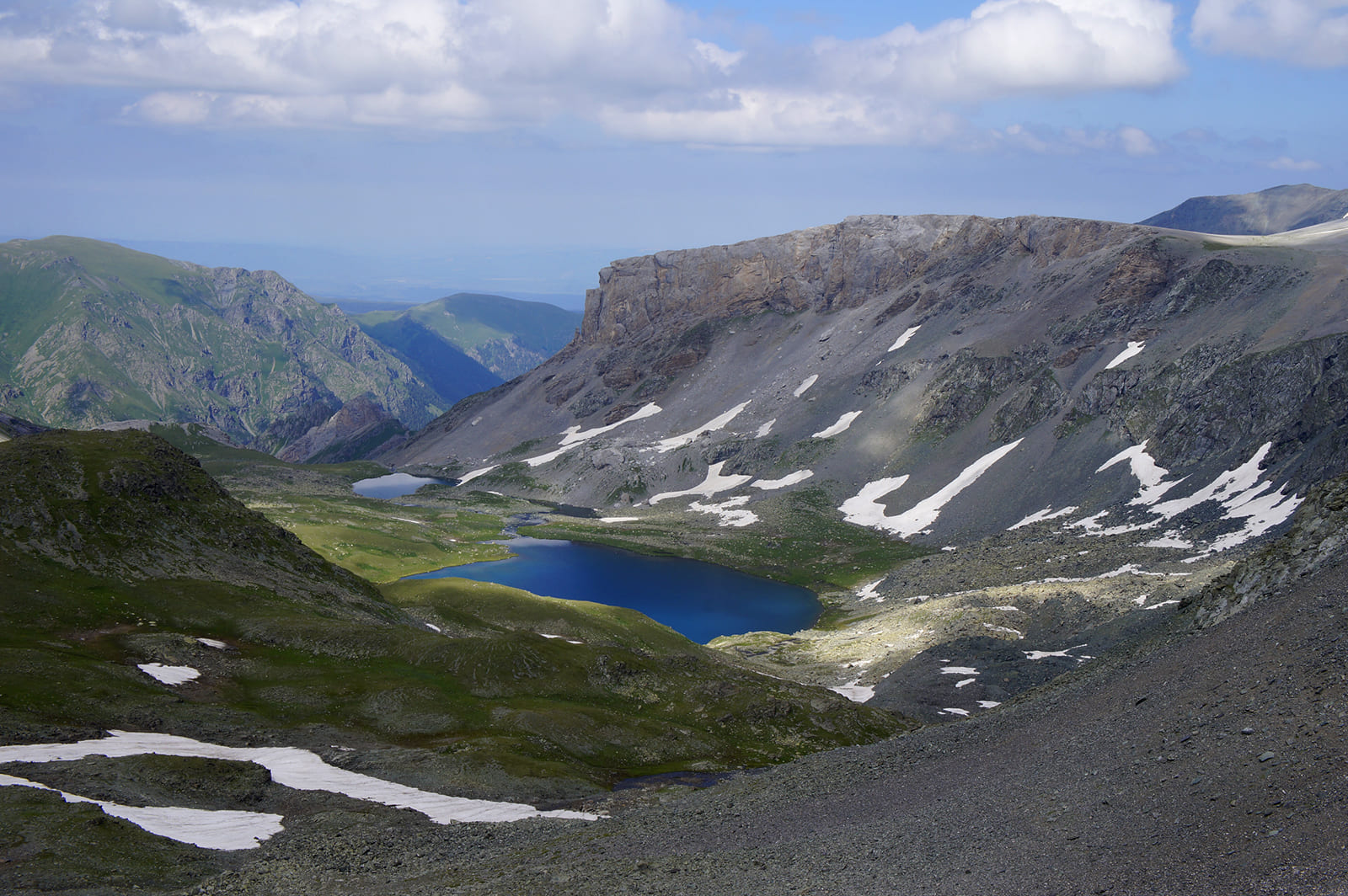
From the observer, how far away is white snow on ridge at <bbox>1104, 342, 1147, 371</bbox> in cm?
18162

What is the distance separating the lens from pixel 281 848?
38.9 meters

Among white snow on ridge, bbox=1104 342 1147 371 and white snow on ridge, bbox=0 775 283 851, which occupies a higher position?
white snow on ridge, bbox=1104 342 1147 371

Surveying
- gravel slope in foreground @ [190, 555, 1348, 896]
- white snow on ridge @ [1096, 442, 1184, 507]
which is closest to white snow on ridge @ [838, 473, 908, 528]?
white snow on ridge @ [1096, 442, 1184, 507]

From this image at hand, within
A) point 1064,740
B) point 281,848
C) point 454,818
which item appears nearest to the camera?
point 1064,740

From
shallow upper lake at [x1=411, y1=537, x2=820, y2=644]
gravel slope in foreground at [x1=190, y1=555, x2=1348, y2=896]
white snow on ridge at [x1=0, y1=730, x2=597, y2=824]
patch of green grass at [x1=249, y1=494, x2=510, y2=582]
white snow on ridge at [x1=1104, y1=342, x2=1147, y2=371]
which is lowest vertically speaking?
shallow upper lake at [x1=411, y1=537, x2=820, y2=644]

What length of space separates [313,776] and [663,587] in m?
106

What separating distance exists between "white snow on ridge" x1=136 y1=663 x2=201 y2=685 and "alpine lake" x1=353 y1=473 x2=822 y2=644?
239 ft

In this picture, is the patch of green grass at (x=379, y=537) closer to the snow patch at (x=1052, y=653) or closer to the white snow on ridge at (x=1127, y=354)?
the snow patch at (x=1052, y=653)

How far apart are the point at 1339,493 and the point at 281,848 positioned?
49.1m

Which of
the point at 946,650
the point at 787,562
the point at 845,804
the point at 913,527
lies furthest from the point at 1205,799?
the point at 913,527

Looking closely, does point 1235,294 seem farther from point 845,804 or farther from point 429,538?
point 845,804

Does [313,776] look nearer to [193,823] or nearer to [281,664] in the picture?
[193,823]

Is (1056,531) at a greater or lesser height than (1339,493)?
lesser

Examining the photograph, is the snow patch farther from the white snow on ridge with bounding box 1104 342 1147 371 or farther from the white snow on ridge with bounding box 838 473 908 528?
the white snow on ridge with bounding box 1104 342 1147 371
